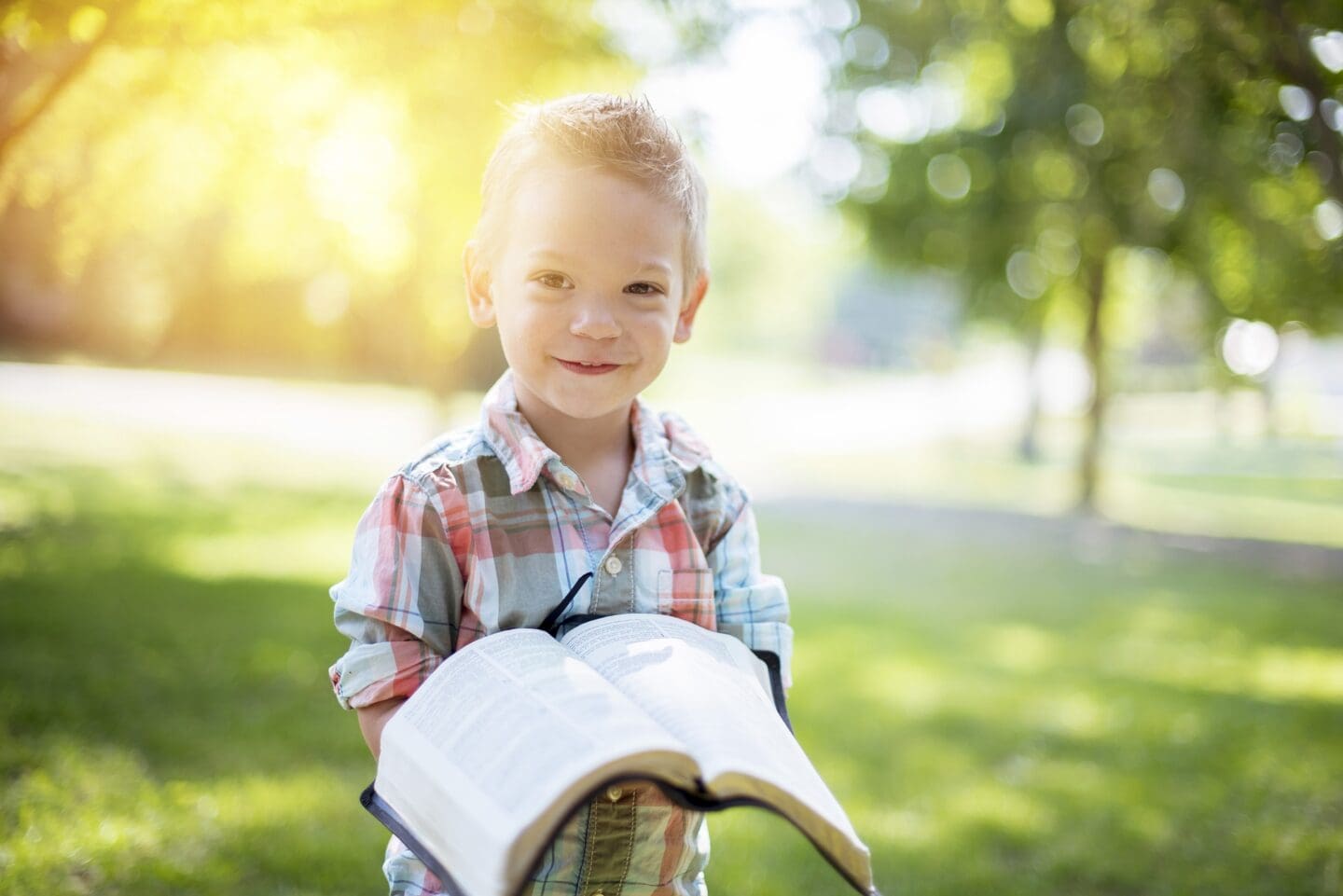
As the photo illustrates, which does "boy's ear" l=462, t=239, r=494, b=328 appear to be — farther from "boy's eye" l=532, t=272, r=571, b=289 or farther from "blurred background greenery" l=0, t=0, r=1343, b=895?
"blurred background greenery" l=0, t=0, r=1343, b=895

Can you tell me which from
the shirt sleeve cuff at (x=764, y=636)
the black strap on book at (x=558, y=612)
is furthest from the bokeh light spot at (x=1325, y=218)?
the black strap on book at (x=558, y=612)

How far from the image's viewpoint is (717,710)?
4.32 feet

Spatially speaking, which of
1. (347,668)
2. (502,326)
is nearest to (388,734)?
(347,668)

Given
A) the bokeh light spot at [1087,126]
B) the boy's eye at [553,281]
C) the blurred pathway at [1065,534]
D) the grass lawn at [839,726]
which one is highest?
the bokeh light spot at [1087,126]

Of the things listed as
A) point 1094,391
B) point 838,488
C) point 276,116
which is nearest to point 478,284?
point 276,116

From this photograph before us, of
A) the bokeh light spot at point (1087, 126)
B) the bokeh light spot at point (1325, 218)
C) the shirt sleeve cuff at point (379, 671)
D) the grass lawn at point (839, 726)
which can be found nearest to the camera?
the shirt sleeve cuff at point (379, 671)

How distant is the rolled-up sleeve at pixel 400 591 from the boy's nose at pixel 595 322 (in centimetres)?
29

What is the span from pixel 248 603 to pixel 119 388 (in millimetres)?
13131

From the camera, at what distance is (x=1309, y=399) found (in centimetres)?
3238

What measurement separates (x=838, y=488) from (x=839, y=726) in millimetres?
10200

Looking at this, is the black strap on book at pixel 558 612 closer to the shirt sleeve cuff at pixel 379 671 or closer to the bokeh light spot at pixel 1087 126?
the shirt sleeve cuff at pixel 379 671

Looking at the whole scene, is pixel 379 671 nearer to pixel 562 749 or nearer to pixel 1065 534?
pixel 562 749

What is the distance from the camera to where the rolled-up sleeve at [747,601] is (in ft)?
6.00

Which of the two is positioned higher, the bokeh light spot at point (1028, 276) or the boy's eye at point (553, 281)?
the bokeh light spot at point (1028, 276)
